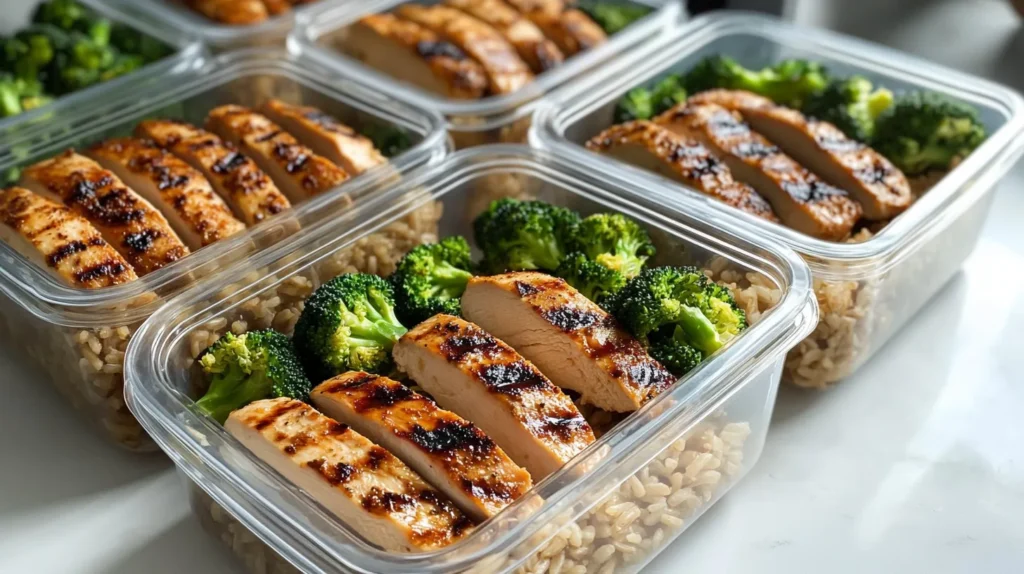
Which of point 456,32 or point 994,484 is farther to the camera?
point 456,32

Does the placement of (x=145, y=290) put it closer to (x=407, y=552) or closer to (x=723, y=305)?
(x=407, y=552)

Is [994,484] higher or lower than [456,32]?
lower

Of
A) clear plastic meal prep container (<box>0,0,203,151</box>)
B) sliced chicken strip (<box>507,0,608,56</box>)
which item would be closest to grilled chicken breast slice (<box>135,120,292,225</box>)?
clear plastic meal prep container (<box>0,0,203,151</box>)

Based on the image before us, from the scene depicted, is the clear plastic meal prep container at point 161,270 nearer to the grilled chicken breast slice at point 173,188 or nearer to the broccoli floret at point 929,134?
the grilled chicken breast slice at point 173,188

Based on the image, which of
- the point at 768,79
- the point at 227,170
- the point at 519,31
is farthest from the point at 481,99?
the point at 768,79

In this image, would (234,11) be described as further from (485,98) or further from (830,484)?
(830,484)

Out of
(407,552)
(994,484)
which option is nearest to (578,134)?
(994,484)

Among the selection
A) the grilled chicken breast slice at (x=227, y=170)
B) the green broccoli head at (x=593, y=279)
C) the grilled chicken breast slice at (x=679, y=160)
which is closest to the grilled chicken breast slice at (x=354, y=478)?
the green broccoli head at (x=593, y=279)
